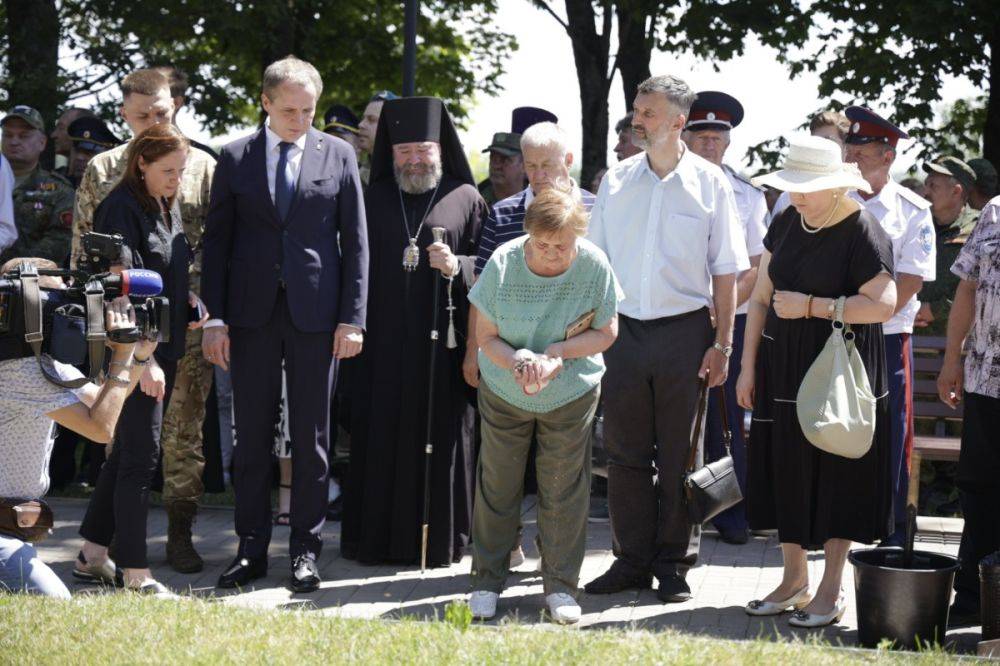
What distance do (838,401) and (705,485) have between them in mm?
853

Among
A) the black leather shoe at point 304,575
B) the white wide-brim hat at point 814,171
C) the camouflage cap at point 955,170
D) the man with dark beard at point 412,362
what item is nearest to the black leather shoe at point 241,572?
the black leather shoe at point 304,575

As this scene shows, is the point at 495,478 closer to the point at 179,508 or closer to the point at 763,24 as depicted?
the point at 179,508

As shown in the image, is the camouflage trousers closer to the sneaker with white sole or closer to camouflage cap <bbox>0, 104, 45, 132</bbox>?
the sneaker with white sole

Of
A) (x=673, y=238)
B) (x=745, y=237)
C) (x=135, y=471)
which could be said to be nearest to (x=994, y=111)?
(x=745, y=237)

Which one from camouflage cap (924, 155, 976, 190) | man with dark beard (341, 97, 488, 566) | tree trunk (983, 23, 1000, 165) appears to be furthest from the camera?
tree trunk (983, 23, 1000, 165)

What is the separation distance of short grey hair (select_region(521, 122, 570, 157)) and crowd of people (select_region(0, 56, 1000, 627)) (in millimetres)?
26

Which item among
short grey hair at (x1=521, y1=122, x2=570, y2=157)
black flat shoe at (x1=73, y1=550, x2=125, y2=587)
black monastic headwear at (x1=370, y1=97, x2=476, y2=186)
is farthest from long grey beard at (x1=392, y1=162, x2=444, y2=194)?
black flat shoe at (x1=73, y1=550, x2=125, y2=587)

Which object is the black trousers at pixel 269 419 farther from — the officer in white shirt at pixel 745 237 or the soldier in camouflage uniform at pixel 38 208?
the soldier in camouflage uniform at pixel 38 208

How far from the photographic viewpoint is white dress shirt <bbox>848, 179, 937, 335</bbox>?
23.1 feet

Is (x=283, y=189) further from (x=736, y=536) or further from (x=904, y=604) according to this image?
(x=904, y=604)

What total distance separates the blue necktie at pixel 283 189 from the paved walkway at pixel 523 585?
1850 millimetres

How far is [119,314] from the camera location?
4918 mm

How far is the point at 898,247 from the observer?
7066 mm

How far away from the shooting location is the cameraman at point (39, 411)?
4.91 m
